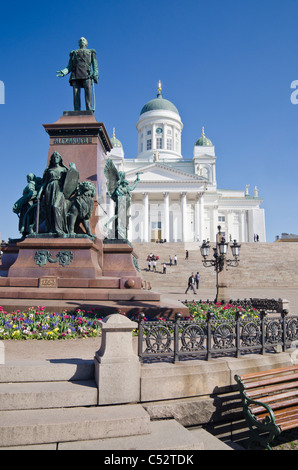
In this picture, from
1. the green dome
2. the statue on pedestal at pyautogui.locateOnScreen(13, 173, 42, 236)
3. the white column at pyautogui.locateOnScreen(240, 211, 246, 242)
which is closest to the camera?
the statue on pedestal at pyautogui.locateOnScreen(13, 173, 42, 236)

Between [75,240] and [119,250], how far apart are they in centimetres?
128

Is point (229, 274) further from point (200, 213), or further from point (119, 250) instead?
point (200, 213)

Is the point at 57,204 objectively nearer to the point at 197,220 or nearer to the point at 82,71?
the point at 82,71

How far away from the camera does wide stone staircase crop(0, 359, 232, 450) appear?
3.46 metres

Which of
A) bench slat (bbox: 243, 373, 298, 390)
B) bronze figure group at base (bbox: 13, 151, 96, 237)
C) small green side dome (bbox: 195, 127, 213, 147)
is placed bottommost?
bench slat (bbox: 243, 373, 298, 390)

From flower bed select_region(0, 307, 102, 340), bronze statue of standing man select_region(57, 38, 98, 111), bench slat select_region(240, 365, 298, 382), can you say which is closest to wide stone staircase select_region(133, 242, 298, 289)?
bronze statue of standing man select_region(57, 38, 98, 111)

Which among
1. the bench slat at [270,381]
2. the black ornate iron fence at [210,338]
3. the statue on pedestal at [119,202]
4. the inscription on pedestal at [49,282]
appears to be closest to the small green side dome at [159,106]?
the statue on pedestal at [119,202]

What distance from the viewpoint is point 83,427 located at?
3.58m

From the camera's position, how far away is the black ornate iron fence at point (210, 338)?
4656 millimetres

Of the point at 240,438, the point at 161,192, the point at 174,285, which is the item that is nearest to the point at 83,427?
the point at 240,438

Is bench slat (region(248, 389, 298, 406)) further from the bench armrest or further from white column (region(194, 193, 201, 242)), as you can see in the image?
white column (region(194, 193, 201, 242))

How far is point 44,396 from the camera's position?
3.91m

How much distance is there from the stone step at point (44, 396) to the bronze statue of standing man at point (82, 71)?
8.89m

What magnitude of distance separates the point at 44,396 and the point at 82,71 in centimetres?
972
